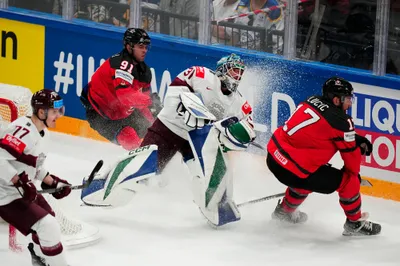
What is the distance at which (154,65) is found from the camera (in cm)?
852

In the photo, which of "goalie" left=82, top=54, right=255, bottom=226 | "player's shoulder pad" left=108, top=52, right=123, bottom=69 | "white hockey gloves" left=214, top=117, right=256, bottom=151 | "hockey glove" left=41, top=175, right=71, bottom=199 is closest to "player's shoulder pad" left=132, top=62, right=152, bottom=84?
"player's shoulder pad" left=108, top=52, right=123, bottom=69

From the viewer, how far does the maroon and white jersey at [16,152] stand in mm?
5648

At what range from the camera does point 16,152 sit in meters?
5.65

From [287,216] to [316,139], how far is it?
655 millimetres

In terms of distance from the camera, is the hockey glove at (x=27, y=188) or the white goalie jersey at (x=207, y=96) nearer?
the hockey glove at (x=27, y=188)

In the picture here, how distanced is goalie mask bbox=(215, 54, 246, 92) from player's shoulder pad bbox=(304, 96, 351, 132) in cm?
48

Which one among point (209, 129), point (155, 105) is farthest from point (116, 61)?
point (209, 129)

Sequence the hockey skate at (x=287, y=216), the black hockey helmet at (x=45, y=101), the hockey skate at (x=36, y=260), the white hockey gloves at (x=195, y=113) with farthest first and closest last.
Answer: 1. the hockey skate at (x=287, y=216)
2. the white hockey gloves at (x=195, y=113)
3. the hockey skate at (x=36, y=260)
4. the black hockey helmet at (x=45, y=101)

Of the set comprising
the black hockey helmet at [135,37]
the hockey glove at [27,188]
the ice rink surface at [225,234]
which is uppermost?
the black hockey helmet at [135,37]

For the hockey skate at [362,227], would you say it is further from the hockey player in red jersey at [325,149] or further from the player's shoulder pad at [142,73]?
the player's shoulder pad at [142,73]

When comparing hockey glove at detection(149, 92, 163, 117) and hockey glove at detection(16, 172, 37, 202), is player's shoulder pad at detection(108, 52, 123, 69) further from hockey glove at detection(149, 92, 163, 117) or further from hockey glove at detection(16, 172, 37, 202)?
hockey glove at detection(16, 172, 37, 202)

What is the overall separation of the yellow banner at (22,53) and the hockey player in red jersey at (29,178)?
3.30 meters

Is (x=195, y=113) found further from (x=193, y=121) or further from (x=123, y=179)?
(x=123, y=179)

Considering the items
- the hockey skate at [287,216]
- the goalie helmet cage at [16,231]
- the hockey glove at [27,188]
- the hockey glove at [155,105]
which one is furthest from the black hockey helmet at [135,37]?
the hockey glove at [27,188]
